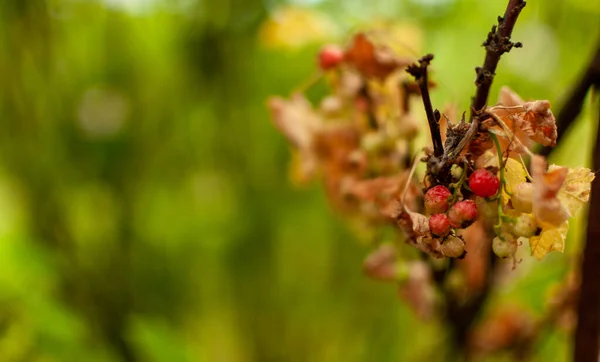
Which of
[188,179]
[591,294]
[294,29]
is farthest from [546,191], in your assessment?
[188,179]

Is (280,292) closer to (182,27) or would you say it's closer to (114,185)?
(114,185)

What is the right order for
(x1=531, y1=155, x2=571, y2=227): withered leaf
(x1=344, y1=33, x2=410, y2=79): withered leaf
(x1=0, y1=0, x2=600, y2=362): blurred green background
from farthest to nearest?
(x1=0, y1=0, x2=600, y2=362): blurred green background → (x1=344, y1=33, x2=410, y2=79): withered leaf → (x1=531, y1=155, x2=571, y2=227): withered leaf

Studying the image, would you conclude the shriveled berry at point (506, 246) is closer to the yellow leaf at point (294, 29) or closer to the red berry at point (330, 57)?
the red berry at point (330, 57)

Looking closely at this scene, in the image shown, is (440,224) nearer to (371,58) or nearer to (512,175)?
(512,175)

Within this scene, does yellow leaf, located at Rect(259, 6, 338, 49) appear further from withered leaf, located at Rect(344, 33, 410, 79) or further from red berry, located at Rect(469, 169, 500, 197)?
red berry, located at Rect(469, 169, 500, 197)

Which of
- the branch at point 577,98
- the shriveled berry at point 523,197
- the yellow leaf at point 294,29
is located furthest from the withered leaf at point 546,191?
the yellow leaf at point 294,29

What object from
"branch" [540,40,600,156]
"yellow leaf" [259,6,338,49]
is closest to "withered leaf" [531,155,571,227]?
"branch" [540,40,600,156]

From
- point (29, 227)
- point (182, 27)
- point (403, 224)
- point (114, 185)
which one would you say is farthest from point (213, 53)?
point (403, 224)
